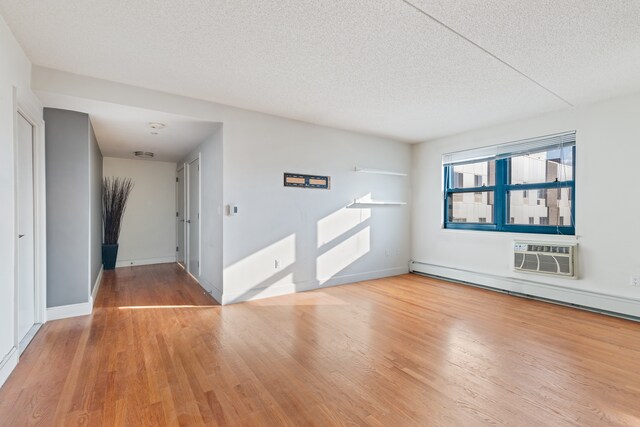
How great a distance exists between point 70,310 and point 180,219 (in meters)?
3.10

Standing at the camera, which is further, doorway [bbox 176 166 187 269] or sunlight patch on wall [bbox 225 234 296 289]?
doorway [bbox 176 166 187 269]

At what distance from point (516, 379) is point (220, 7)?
121 inches

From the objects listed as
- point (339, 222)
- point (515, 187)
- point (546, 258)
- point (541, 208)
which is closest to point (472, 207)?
point (515, 187)

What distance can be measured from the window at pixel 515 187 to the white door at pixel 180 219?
15.9 feet

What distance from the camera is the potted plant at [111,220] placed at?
540 centimetres

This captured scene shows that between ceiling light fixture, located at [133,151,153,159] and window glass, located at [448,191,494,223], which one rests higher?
ceiling light fixture, located at [133,151,153,159]

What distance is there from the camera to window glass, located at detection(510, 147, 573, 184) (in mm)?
3777

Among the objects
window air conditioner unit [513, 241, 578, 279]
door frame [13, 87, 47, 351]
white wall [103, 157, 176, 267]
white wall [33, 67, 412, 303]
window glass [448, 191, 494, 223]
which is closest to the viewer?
door frame [13, 87, 47, 351]

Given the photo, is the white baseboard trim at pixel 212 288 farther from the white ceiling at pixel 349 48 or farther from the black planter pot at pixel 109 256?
the white ceiling at pixel 349 48

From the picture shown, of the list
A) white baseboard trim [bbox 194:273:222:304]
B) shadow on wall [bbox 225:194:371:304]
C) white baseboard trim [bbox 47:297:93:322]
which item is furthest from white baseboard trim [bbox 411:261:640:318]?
white baseboard trim [bbox 47:297:93:322]

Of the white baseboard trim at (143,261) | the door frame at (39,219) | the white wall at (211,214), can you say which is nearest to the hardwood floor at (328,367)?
the door frame at (39,219)

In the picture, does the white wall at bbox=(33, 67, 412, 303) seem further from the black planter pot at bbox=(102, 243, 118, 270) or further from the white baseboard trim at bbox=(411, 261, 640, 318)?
the black planter pot at bbox=(102, 243, 118, 270)

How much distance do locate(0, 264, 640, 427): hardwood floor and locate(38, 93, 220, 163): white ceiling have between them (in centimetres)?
216

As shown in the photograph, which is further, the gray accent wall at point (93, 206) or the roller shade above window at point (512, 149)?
the roller shade above window at point (512, 149)
